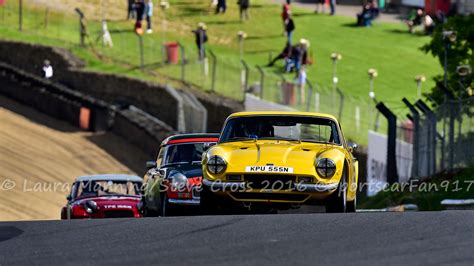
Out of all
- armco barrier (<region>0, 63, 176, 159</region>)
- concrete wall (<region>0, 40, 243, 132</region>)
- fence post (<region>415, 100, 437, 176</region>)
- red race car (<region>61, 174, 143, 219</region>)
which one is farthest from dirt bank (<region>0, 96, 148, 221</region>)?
fence post (<region>415, 100, 437, 176</region>)

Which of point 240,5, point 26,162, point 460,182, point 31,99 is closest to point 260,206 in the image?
point 460,182

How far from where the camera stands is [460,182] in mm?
22359

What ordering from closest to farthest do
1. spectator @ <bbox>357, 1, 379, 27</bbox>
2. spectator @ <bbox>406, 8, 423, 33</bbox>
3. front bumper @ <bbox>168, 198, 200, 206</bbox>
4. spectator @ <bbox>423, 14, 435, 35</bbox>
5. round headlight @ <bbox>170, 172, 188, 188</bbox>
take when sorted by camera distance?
front bumper @ <bbox>168, 198, 200, 206</bbox> → round headlight @ <bbox>170, 172, 188, 188</bbox> → spectator @ <bbox>423, 14, 435, 35</bbox> → spectator @ <bbox>406, 8, 423, 33</bbox> → spectator @ <bbox>357, 1, 379, 27</bbox>

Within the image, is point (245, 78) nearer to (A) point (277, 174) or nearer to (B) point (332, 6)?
(B) point (332, 6)

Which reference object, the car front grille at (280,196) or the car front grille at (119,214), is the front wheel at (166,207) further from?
the car front grille at (119,214)

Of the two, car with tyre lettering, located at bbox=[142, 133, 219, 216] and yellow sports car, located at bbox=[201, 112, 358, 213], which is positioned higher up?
yellow sports car, located at bbox=[201, 112, 358, 213]

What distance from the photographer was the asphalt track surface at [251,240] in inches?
473

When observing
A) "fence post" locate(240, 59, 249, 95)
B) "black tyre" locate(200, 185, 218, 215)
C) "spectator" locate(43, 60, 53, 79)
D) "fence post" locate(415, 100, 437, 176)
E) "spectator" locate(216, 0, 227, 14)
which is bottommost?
"spectator" locate(43, 60, 53, 79)

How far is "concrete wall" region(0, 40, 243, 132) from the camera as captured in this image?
42531mm

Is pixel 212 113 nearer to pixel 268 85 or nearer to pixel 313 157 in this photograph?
pixel 268 85

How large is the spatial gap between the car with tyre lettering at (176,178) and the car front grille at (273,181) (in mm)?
1552

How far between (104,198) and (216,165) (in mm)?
6773

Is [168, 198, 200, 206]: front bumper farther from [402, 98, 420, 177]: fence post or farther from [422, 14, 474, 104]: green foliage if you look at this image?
[422, 14, 474, 104]: green foliage

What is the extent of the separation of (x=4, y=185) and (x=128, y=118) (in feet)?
26.1
